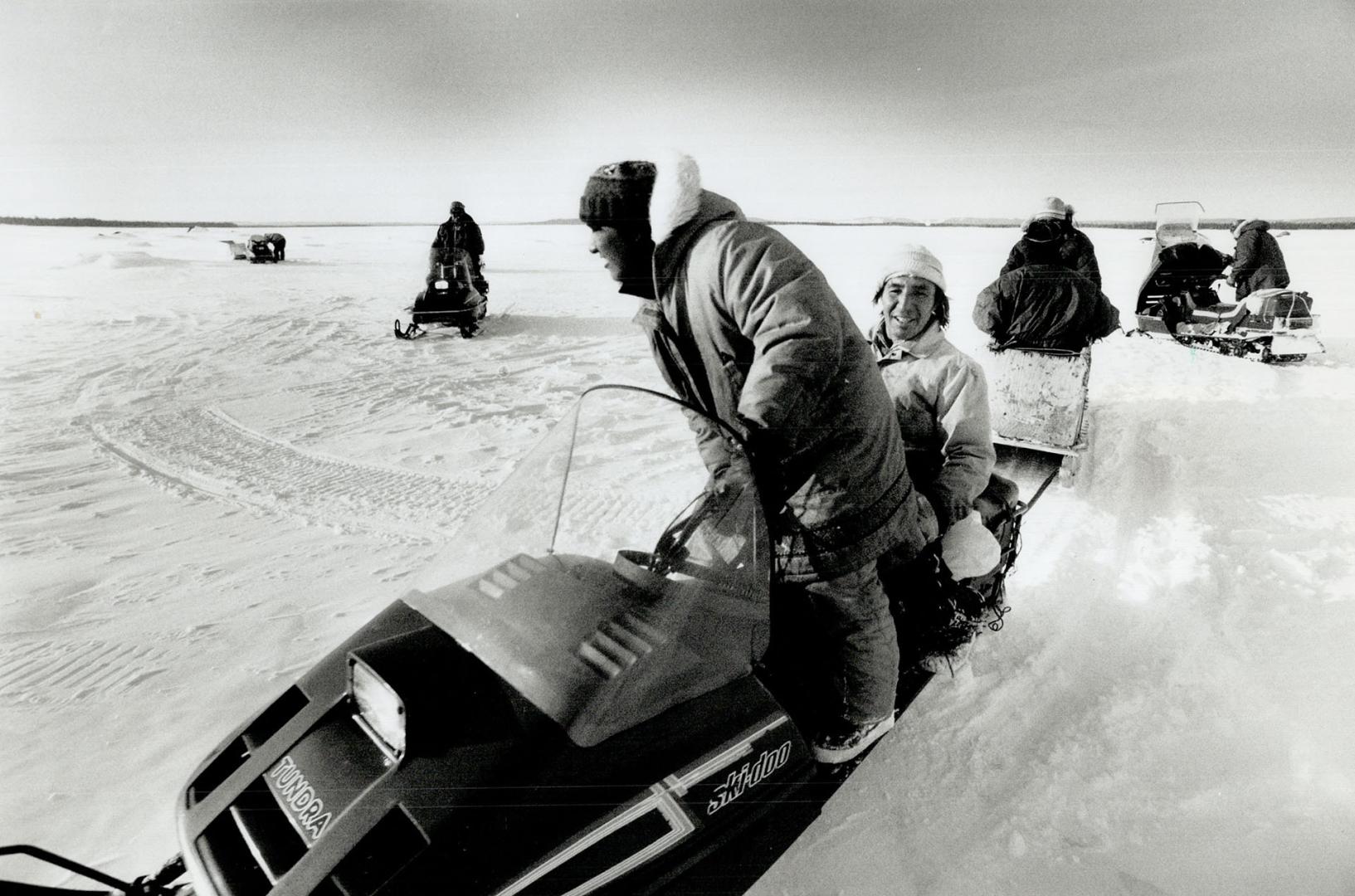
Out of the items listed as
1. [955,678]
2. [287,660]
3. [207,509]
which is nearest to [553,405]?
[207,509]

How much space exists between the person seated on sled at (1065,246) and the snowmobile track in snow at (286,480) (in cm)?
377

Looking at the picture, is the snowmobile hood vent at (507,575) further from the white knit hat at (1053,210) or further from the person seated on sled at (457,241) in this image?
the person seated on sled at (457,241)

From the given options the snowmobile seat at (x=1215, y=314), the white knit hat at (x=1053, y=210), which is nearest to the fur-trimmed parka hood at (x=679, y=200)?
the white knit hat at (x=1053, y=210)

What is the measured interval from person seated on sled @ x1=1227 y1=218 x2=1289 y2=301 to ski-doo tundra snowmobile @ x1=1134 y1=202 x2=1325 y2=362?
0.89 ft

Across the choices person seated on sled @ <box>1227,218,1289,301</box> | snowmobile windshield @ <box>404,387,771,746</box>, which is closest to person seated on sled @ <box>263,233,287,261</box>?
person seated on sled @ <box>1227,218,1289,301</box>

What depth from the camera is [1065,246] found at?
16.3ft

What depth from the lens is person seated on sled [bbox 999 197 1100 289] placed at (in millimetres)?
4715

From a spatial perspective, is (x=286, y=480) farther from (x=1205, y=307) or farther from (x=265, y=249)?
(x=265, y=249)

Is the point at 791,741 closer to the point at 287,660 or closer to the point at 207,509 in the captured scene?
the point at 287,660

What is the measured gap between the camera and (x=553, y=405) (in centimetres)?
584

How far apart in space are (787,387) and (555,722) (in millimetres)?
769

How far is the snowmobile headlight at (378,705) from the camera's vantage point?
3.95ft

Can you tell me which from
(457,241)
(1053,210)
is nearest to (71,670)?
(1053,210)

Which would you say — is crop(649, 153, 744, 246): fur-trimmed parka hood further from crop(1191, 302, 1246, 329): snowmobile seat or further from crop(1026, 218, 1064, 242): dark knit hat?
crop(1191, 302, 1246, 329): snowmobile seat
